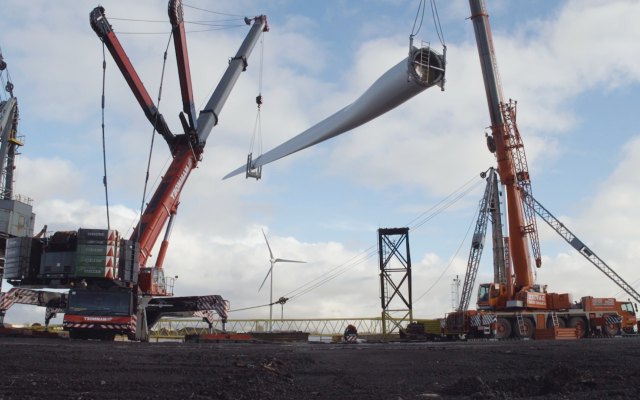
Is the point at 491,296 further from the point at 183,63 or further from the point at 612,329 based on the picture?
the point at 183,63

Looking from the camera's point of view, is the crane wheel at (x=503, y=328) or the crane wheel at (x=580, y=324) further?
the crane wheel at (x=580, y=324)

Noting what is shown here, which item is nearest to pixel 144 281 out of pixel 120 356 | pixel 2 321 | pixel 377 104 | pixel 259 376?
pixel 2 321

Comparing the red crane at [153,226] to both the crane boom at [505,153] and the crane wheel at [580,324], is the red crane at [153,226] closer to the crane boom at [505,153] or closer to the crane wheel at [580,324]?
the crane boom at [505,153]

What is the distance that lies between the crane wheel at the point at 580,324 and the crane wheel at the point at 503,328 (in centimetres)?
459

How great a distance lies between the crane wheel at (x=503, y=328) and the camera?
37.0 m

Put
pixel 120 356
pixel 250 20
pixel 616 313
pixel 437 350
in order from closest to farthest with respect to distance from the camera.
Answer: pixel 120 356, pixel 437 350, pixel 616 313, pixel 250 20

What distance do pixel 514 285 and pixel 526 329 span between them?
290cm

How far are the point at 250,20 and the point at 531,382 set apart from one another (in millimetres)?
38321

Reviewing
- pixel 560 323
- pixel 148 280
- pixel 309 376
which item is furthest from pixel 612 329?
pixel 309 376

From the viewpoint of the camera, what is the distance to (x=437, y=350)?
2069 centimetres

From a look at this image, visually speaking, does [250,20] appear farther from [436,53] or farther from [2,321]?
[436,53]

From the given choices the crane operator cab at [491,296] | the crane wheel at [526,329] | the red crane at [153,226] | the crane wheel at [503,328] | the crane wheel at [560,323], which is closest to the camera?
the red crane at [153,226]

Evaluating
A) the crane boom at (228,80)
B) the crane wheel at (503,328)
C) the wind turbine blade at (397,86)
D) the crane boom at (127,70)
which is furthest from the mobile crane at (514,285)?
the wind turbine blade at (397,86)

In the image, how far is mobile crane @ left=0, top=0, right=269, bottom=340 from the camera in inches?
1104
